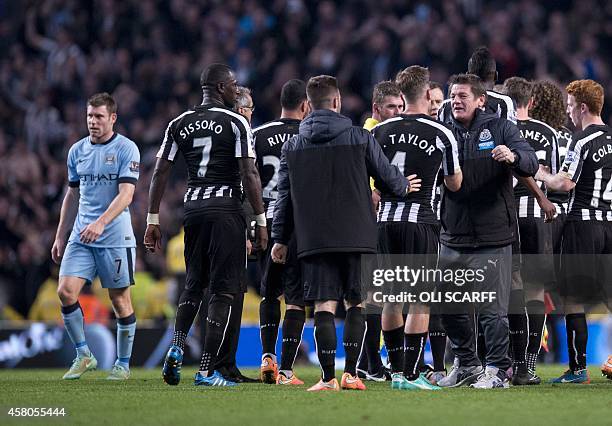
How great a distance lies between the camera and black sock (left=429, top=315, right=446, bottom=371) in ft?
29.8

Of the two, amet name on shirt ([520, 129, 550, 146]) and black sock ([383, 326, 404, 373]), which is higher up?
amet name on shirt ([520, 129, 550, 146])

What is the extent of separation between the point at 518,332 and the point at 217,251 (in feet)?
7.50

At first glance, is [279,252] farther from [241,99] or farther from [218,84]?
[241,99]

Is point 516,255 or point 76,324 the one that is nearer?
point 516,255

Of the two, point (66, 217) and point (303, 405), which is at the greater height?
point (66, 217)

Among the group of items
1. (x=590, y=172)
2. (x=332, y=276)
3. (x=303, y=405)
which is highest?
(x=590, y=172)

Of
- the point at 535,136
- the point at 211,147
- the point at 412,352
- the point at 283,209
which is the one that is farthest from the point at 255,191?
the point at 535,136

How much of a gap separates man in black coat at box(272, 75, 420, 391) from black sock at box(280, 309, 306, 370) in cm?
102

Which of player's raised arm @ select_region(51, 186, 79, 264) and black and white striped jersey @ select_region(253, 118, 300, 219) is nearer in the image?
black and white striped jersey @ select_region(253, 118, 300, 219)

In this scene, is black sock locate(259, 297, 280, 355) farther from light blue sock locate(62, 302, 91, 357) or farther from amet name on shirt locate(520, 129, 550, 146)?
amet name on shirt locate(520, 129, 550, 146)

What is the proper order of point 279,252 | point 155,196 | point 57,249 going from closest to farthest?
point 279,252, point 155,196, point 57,249

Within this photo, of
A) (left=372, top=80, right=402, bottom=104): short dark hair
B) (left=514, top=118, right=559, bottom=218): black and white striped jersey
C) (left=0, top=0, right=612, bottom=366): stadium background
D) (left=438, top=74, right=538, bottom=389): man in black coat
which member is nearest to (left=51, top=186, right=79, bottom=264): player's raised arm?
(left=372, top=80, right=402, bottom=104): short dark hair

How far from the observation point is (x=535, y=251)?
9.19 meters

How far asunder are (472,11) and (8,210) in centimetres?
731
